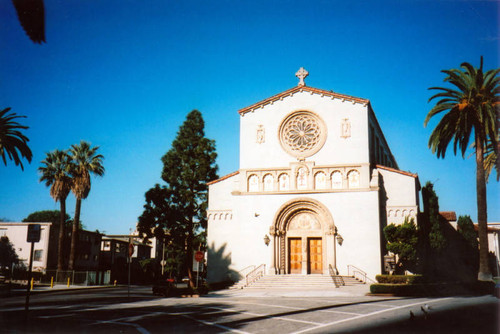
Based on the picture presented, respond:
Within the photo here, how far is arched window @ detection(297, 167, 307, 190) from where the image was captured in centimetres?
3331

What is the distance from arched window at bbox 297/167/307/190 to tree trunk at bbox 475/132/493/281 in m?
12.2

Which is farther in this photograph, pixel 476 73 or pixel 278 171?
pixel 278 171

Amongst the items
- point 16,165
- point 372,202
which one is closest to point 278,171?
point 372,202

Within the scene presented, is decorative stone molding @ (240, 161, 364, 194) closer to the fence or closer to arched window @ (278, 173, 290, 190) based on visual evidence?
arched window @ (278, 173, 290, 190)

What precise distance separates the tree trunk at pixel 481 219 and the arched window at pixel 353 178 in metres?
8.41

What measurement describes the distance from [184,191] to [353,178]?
14338 mm

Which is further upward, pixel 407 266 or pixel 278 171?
pixel 278 171

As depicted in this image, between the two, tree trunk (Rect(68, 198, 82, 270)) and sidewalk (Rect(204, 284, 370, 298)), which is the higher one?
tree trunk (Rect(68, 198, 82, 270))

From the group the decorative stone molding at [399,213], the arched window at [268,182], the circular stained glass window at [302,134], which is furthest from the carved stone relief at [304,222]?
the decorative stone molding at [399,213]

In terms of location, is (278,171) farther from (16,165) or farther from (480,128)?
(16,165)

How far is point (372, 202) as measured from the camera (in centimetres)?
3108

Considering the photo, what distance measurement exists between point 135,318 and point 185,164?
22582 mm

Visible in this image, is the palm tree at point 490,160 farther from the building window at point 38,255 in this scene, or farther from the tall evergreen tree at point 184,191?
the building window at point 38,255

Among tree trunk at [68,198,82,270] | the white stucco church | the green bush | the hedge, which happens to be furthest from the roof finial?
tree trunk at [68,198,82,270]
